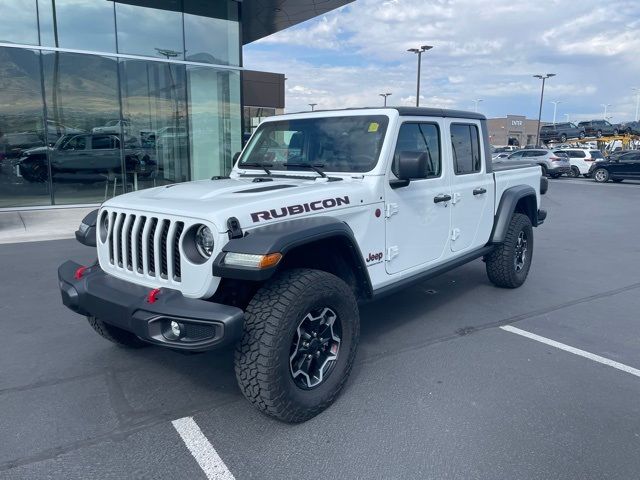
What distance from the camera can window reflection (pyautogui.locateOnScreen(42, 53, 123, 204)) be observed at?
11.9 m

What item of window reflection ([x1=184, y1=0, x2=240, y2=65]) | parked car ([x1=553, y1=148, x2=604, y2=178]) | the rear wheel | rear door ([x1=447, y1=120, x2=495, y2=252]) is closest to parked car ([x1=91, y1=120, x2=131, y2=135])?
window reflection ([x1=184, y1=0, x2=240, y2=65])

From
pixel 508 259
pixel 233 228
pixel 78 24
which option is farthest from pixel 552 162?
pixel 233 228

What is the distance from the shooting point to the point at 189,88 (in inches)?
532

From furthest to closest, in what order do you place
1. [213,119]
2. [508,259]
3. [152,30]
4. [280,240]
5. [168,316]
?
[213,119], [152,30], [508,259], [280,240], [168,316]

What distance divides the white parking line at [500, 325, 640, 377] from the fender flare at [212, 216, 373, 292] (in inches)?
82.1

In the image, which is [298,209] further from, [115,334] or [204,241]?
[115,334]

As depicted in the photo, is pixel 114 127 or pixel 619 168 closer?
pixel 114 127

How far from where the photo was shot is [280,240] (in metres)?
2.85

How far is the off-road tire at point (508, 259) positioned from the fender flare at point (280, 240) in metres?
2.84

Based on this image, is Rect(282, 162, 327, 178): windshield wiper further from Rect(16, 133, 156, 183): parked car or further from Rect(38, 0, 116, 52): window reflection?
Rect(38, 0, 116, 52): window reflection

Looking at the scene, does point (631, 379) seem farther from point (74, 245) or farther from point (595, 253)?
point (74, 245)

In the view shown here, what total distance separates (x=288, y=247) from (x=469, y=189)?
2.67m

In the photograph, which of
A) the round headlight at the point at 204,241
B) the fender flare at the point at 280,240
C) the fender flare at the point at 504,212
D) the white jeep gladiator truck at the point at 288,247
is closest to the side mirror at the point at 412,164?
the white jeep gladiator truck at the point at 288,247

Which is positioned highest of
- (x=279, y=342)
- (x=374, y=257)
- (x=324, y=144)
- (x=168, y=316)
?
(x=324, y=144)
